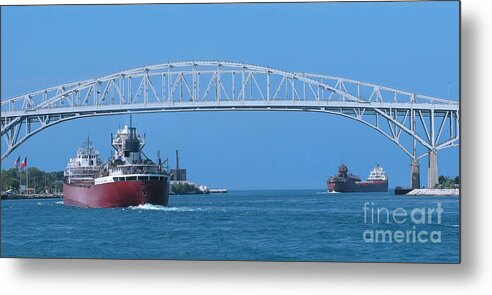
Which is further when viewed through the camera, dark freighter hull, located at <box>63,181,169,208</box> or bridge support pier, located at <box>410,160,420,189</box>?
dark freighter hull, located at <box>63,181,169,208</box>

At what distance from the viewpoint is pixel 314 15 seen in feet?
25.2

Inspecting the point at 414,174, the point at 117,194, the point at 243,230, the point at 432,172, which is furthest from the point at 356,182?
the point at 117,194

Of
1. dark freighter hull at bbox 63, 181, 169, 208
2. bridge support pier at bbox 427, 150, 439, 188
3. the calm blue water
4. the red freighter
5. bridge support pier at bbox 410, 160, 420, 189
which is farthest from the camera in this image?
dark freighter hull at bbox 63, 181, 169, 208

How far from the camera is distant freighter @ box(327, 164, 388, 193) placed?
25.8 ft

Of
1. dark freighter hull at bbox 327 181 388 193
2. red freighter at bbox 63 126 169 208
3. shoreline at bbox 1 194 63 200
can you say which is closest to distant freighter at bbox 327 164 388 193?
dark freighter hull at bbox 327 181 388 193

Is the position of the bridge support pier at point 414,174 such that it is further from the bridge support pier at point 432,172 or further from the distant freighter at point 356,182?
the distant freighter at point 356,182

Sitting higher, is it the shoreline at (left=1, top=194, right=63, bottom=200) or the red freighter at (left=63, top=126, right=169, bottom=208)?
the red freighter at (left=63, top=126, right=169, bottom=208)

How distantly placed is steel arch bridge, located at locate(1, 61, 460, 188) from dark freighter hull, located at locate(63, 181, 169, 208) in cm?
66

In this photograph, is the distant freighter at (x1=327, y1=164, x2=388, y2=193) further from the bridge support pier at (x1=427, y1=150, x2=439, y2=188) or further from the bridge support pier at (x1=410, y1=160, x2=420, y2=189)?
the bridge support pier at (x1=427, y1=150, x2=439, y2=188)

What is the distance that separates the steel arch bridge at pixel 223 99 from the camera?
805 centimetres

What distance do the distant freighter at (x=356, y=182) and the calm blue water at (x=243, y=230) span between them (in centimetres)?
7

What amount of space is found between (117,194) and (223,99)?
5.00 feet

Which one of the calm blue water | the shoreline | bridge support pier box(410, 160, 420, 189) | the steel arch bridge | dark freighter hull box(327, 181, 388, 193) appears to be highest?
the steel arch bridge

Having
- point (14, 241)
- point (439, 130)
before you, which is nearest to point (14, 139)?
point (14, 241)
